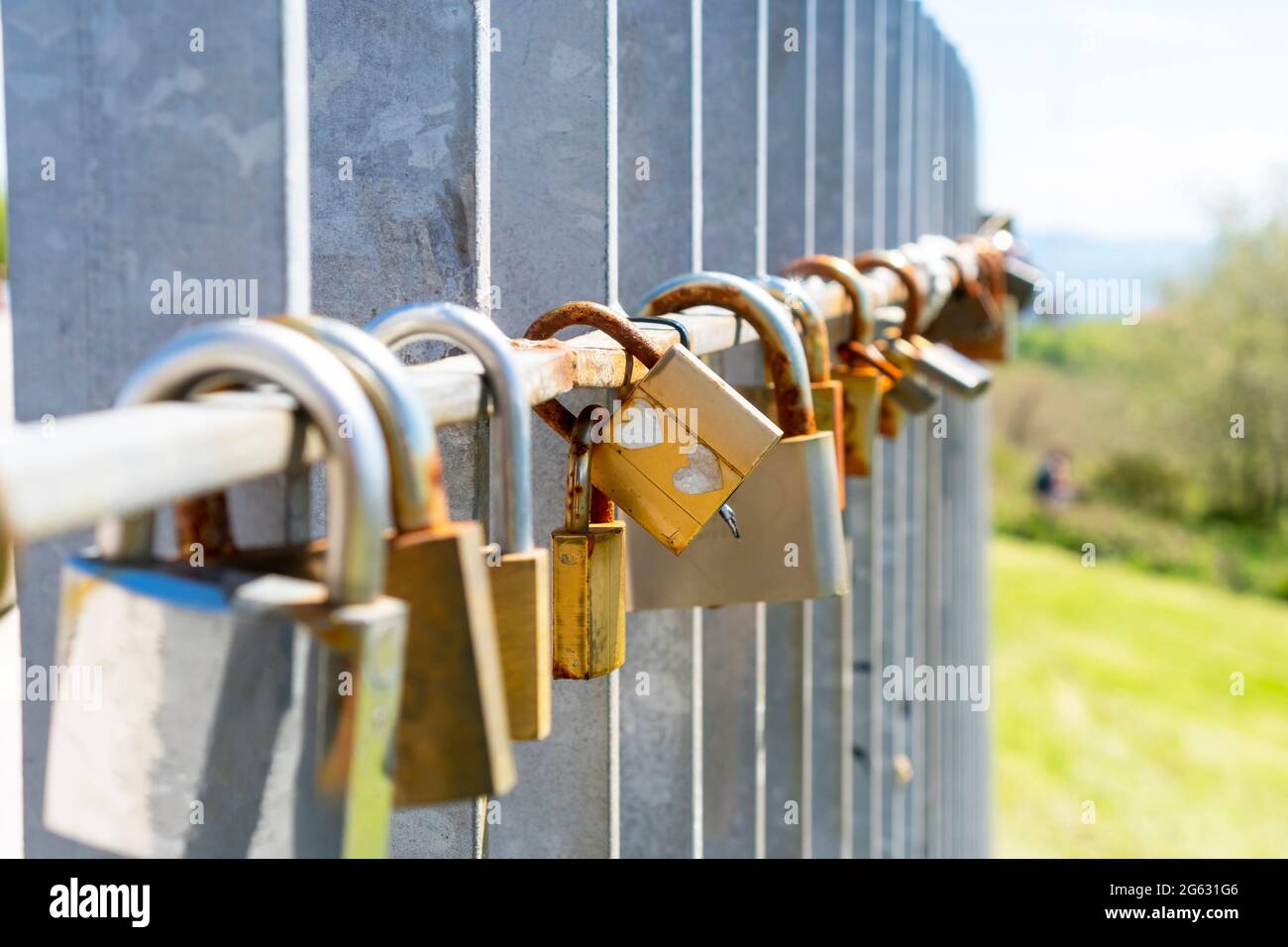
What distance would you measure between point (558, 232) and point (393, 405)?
68 cm

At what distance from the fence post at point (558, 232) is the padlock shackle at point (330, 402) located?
668 millimetres

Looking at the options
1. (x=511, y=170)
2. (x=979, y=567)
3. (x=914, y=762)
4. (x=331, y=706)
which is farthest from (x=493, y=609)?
(x=979, y=567)

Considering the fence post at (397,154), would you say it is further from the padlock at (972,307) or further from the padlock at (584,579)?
the padlock at (972,307)

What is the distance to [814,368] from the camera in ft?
4.16

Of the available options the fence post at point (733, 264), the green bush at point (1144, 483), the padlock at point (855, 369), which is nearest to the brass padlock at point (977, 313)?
the fence post at point (733, 264)

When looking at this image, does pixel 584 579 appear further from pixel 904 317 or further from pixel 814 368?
pixel 904 317

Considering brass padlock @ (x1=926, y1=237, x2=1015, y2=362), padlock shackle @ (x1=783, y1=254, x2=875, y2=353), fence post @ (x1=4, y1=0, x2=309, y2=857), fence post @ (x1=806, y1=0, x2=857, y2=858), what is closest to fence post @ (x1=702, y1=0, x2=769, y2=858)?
padlock shackle @ (x1=783, y1=254, x2=875, y2=353)

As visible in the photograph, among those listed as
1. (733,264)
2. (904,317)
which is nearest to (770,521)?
(733,264)

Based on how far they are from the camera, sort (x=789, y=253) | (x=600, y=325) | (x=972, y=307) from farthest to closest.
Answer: (x=972, y=307) → (x=789, y=253) → (x=600, y=325)

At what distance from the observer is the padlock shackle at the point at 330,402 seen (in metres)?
0.48

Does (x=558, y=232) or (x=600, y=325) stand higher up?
(x=558, y=232)

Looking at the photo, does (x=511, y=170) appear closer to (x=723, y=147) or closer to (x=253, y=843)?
(x=723, y=147)

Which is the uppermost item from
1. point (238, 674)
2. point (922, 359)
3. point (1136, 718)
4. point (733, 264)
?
point (733, 264)

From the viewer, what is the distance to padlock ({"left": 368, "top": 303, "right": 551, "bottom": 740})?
2.07 ft
